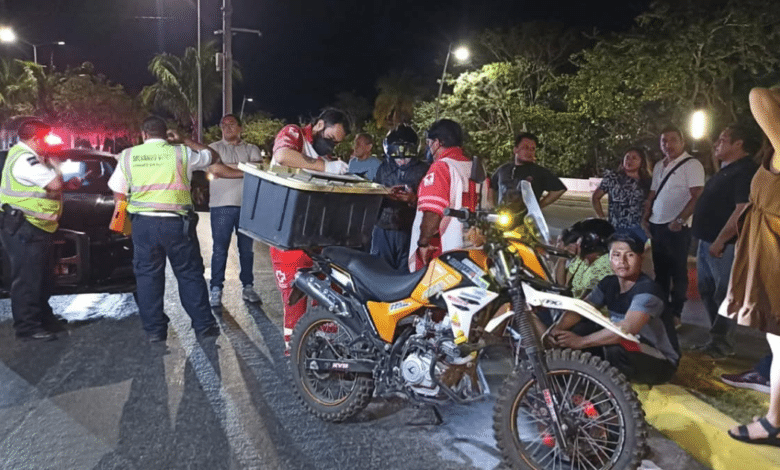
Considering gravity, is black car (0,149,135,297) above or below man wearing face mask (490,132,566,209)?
below

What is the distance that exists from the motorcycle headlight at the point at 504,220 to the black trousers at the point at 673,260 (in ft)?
9.55

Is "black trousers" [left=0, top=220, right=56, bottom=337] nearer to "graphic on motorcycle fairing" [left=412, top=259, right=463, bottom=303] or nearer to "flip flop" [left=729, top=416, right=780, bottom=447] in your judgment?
"graphic on motorcycle fairing" [left=412, top=259, right=463, bottom=303]

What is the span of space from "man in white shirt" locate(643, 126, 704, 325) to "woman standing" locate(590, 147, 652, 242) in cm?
13

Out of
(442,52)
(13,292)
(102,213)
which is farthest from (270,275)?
(442,52)

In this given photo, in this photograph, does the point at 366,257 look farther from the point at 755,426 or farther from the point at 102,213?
the point at 102,213

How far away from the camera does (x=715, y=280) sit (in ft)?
17.1

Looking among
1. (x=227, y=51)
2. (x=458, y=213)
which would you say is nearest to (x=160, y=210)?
(x=458, y=213)

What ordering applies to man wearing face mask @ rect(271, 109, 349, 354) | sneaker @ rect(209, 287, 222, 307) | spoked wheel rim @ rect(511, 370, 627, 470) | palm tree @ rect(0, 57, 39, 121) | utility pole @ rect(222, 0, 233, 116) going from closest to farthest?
1. spoked wheel rim @ rect(511, 370, 627, 470)
2. man wearing face mask @ rect(271, 109, 349, 354)
3. sneaker @ rect(209, 287, 222, 307)
4. utility pole @ rect(222, 0, 233, 116)
5. palm tree @ rect(0, 57, 39, 121)

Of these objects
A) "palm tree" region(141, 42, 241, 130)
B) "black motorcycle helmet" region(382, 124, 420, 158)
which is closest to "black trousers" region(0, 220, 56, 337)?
"black motorcycle helmet" region(382, 124, 420, 158)

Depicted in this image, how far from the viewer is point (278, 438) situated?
3.86 meters

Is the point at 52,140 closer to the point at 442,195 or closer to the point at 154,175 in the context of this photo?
the point at 154,175

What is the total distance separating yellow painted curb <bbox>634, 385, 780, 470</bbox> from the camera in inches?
137

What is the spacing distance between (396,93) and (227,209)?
4220cm

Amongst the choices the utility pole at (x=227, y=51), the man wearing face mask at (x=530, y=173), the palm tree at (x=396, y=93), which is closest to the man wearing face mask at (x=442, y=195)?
the man wearing face mask at (x=530, y=173)
